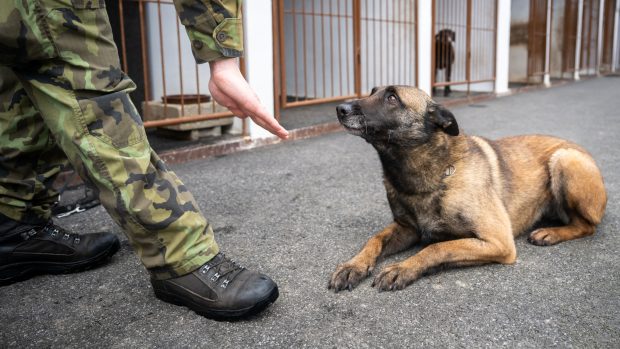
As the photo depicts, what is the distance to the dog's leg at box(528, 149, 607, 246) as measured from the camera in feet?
8.30

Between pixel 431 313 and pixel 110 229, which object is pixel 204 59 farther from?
pixel 110 229

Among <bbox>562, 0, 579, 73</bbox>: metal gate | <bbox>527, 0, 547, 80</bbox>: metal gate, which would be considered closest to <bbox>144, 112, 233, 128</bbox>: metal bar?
<bbox>527, 0, 547, 80</bbox>: metal gate

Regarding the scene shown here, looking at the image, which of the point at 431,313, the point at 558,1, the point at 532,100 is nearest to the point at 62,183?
the point at 431,313

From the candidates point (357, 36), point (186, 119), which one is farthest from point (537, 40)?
point (186, 119)

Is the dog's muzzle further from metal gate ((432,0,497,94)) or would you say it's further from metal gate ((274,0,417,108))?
metal gate ((432,0,497,94))

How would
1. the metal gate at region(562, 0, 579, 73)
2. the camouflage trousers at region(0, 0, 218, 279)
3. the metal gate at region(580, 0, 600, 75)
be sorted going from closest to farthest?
1. the camouflage trousers at region(0, 0, 218, 279)
2. the metal gate at region(562, 0, 579, 73)
3. the metal gate at region(580, 0, 600, 75)

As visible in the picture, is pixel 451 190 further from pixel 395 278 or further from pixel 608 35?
pixel 608 35

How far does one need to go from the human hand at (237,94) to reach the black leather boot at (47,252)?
961mm

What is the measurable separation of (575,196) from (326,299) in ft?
4.54

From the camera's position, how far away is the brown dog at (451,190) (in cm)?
217

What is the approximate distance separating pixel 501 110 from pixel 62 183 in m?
6.45

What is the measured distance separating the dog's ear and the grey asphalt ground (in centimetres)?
59

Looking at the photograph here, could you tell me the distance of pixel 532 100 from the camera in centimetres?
952

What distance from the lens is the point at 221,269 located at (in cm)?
185
